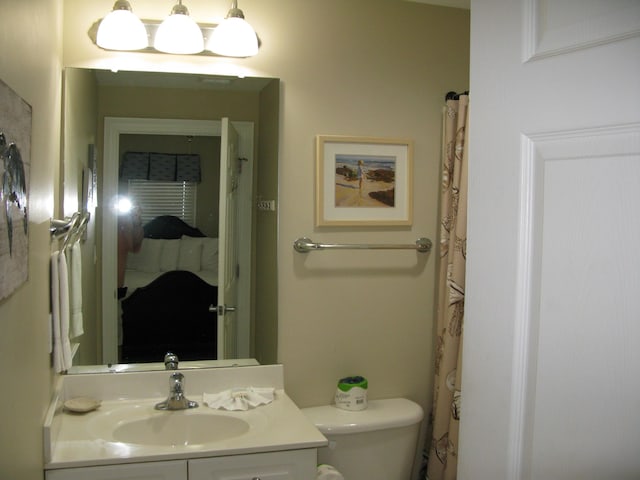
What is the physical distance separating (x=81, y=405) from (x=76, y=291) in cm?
36

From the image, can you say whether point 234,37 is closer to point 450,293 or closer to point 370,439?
point 450,293

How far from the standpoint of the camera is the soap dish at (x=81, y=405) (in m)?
1.96

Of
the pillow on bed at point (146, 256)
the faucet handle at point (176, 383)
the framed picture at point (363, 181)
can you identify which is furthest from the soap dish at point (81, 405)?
the framed picture at point (363, 181)

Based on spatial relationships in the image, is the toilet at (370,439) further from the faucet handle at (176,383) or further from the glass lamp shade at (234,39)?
the glass lamp shade at (234,39)

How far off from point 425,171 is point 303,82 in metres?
0.58

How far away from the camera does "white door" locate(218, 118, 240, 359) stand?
2.23 meters

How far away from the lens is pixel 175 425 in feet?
6.54

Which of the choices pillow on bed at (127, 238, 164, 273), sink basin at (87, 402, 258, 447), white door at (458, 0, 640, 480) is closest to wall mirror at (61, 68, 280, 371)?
pillow on bed at (127, 238, 164, 273)

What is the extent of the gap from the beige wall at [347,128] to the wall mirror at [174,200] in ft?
0.19

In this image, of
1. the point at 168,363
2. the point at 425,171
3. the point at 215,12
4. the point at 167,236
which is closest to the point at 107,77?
the point at 215,12

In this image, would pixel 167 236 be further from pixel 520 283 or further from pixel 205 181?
pixel 520 283

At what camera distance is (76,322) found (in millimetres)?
1945

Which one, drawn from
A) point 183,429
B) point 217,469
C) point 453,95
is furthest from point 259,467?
point 453,95

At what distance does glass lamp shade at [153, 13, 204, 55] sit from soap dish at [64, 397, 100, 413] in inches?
45.7
